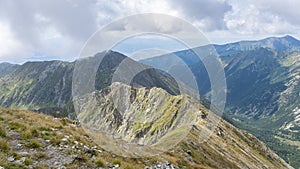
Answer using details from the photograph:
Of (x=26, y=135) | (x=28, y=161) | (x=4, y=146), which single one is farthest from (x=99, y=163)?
Answer: (x=4, y=146)

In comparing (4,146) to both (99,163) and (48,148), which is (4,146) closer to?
(48,148)

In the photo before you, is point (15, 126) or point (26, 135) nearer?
point (26, 135)

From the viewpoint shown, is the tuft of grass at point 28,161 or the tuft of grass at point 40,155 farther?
the tuft of grass at point 40,155

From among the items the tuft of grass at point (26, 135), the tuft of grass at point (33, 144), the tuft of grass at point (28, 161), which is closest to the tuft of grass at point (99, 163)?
the tuft of grass at point (33, 144)

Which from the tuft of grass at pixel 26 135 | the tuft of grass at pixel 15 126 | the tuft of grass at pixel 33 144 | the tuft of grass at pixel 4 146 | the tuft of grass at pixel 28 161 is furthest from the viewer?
the tuft of grass at pixel 15 126

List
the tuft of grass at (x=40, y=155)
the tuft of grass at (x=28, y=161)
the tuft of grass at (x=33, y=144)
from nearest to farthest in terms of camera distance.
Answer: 1. the tuft of grass at (x=28, y=161)
2. the tuft of grass at (x=40, y=155)
3. the tuft of grass at (x=33, y=144)

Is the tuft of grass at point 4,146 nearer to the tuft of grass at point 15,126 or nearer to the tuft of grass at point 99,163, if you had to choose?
the tuft of grass at point 15,126

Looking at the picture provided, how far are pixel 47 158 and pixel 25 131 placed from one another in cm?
507

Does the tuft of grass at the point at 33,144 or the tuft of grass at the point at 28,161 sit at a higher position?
the tuft of grass at the point at 33,144

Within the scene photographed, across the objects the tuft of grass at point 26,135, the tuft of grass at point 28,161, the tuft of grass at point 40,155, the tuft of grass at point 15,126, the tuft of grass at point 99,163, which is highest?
the tuft of grass at point 15,126

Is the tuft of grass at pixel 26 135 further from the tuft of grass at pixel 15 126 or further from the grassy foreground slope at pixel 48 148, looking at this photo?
the tuft of grass at pixel 15 126

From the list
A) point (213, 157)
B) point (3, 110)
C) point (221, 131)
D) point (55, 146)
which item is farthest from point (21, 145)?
point (221, 131)

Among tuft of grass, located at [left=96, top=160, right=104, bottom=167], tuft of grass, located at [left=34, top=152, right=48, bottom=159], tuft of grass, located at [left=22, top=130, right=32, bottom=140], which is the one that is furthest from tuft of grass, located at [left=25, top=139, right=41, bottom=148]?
tuft of grass, located at [left=96, top=160, right=104, bottom=167]

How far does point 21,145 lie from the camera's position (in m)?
23.0
